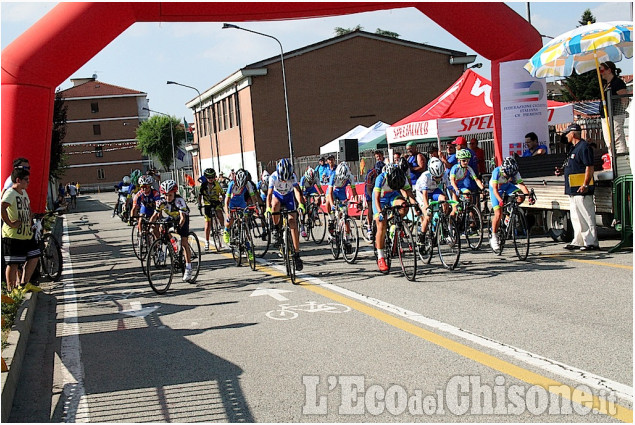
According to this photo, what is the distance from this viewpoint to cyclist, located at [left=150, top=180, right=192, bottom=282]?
12.3 meters

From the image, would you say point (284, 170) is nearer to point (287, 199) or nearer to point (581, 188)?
point (287, 199)

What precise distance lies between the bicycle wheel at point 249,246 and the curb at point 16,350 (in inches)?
160

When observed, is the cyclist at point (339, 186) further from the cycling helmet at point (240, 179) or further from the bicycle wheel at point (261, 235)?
the cycling helmet at point (240, 179)

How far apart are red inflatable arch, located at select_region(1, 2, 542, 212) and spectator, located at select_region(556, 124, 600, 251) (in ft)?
15.4

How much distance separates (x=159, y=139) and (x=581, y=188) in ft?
308

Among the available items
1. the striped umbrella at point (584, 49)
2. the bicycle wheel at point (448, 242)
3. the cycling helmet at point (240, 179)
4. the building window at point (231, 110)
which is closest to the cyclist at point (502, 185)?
the bicycle wheel at point (448, 242)

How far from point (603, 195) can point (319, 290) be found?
5.27 meters

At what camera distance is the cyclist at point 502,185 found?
12820mm

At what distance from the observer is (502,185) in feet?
43.1

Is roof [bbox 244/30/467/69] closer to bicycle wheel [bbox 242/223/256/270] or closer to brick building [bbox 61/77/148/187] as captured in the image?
bicycle wheel [bbox 242/223/256/270]

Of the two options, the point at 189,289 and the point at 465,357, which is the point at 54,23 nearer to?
the point at 189,289

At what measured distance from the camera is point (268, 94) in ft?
164

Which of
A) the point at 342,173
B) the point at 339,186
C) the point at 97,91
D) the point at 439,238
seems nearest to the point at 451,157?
the point at 342,173
